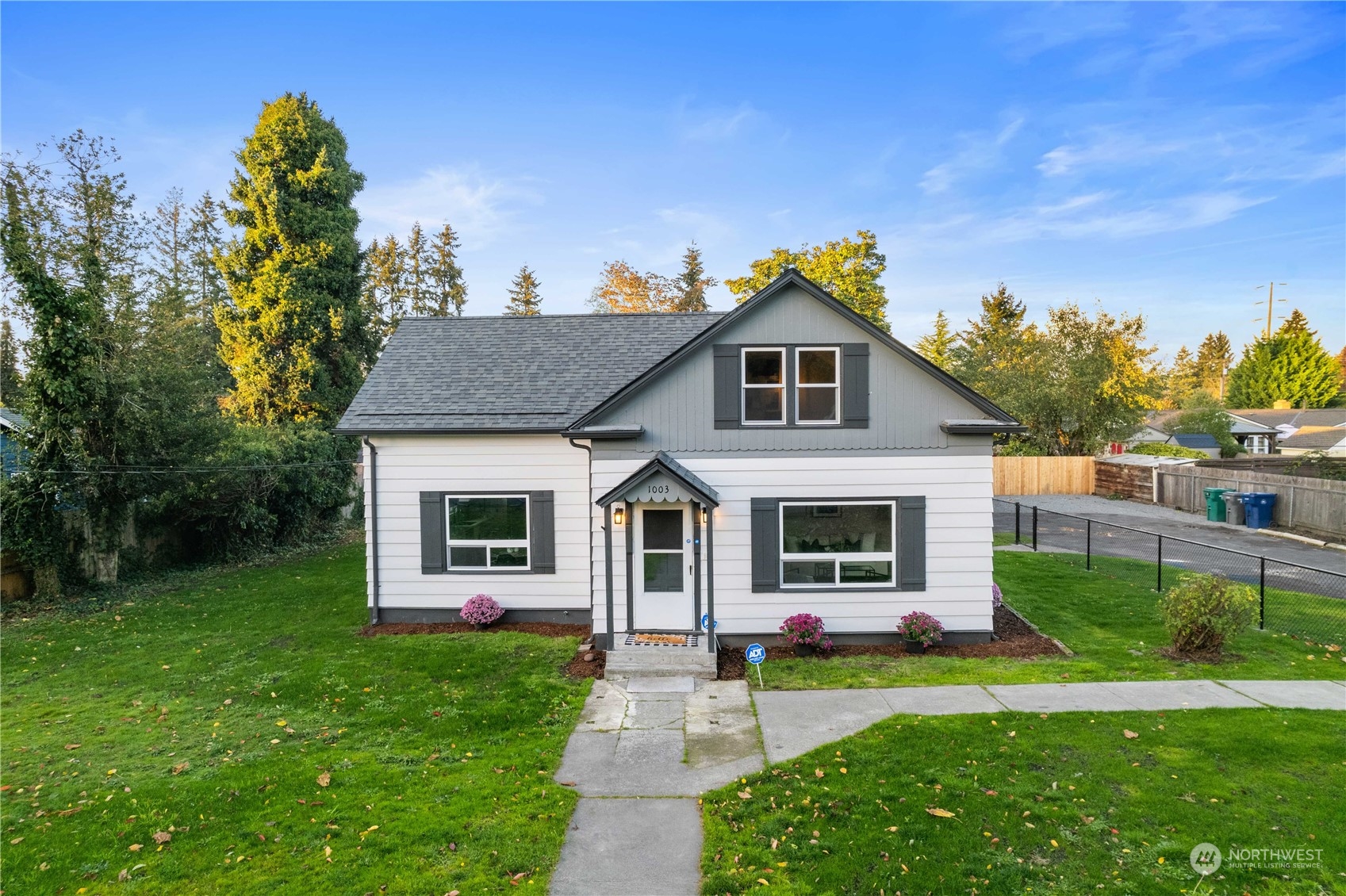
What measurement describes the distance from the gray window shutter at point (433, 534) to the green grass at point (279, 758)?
4.16ft

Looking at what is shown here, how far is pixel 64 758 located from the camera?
636 cm

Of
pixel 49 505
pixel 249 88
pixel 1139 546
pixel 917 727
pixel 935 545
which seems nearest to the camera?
pixel 917 727

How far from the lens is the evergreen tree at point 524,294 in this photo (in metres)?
48.0

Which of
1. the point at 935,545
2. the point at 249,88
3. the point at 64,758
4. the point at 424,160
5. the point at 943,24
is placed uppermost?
the point at 249,88

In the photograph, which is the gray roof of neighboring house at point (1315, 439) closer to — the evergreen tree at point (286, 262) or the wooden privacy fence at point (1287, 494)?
the wooden privacy fence at point (1287, 494)

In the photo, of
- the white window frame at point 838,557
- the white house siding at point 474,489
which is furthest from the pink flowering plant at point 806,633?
the white house siding at point 474,489

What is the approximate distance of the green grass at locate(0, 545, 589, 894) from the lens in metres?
4.61

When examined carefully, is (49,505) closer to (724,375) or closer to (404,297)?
(724,375)

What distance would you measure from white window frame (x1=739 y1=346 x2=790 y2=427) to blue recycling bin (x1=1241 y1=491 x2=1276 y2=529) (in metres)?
19.1

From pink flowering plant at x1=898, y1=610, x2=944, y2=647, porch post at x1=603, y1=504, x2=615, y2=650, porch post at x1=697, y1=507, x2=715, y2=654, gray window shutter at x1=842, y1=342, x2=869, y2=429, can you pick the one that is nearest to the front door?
porch post at x1=697, y1=507, x2=715, y2=654

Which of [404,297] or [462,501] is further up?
[404,297]

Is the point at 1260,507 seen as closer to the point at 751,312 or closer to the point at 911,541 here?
the point at 911,541

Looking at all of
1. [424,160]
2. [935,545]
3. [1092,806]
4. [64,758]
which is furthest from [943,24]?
[64,758]

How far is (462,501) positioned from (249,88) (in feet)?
55.6
